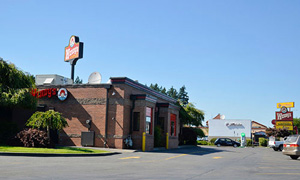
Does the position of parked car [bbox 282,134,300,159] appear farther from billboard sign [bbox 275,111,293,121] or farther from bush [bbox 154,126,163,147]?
billboard sign [bbox 275,111,293,121]

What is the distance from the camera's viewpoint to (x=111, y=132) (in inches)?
1150

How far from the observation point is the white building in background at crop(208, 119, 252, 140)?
74.8 m

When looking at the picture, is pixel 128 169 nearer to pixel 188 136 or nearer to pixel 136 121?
pixel 136 121

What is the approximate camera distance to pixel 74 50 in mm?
40062

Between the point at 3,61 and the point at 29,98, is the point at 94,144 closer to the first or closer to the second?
the point at 29,98

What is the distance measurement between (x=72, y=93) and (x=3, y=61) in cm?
603

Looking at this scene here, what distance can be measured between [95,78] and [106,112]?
3.84 m

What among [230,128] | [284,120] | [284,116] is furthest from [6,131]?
[230,128]

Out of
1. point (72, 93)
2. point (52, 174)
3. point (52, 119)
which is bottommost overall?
point (52, 174)

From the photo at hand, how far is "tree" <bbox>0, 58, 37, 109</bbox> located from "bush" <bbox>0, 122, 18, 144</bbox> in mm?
1491

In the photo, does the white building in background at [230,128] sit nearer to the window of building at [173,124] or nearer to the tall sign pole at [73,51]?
the window of building at [173,124]

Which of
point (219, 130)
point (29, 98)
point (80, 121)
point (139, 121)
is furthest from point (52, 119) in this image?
point (219, 130)

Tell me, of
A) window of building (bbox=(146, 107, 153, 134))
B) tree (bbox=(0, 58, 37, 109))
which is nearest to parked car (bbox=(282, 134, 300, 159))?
window of building (bbox=(146, 107, 153, 134))

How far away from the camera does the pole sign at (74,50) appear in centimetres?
3938
